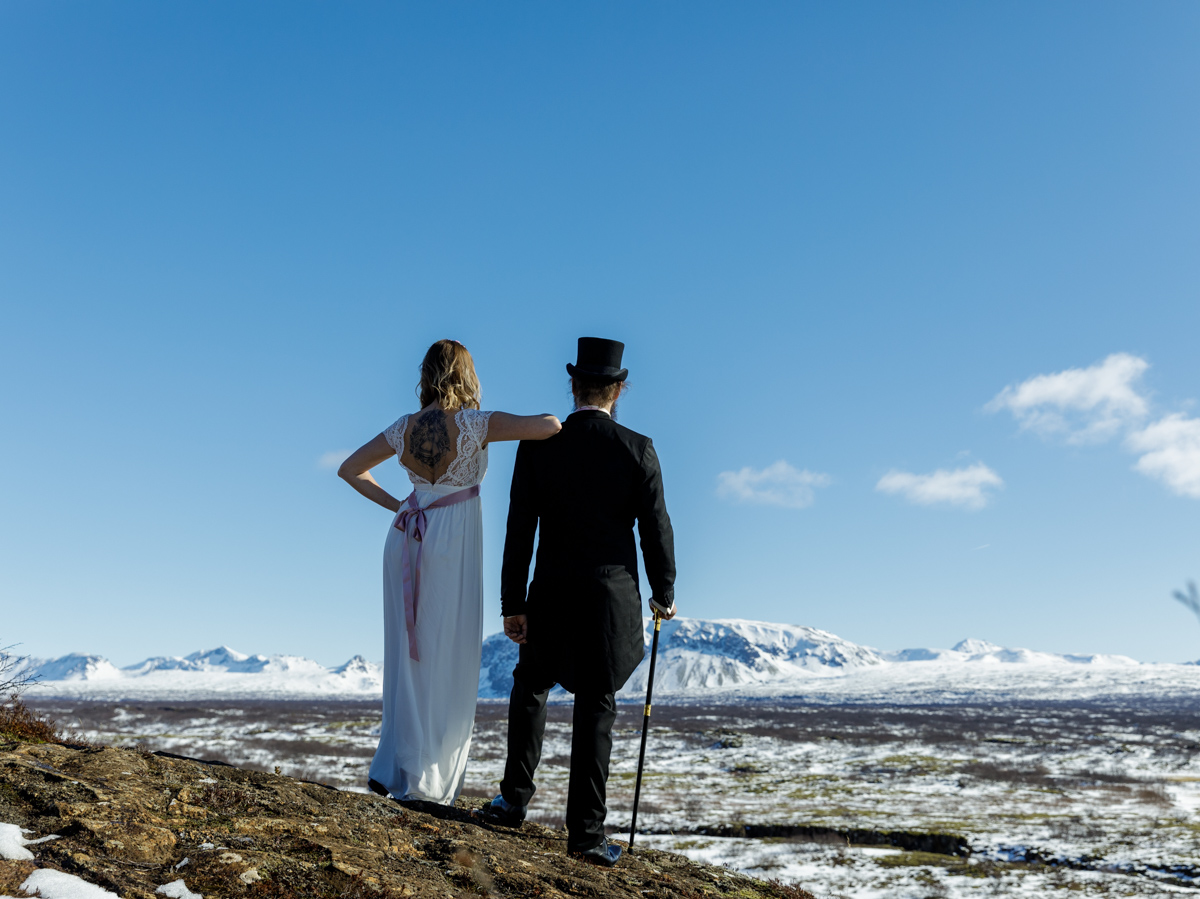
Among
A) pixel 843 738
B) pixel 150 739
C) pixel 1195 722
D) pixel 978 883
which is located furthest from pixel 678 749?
pixel 1195 722

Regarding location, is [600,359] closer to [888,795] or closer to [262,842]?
[262,842]

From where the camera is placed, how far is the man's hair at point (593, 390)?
4.93 metres

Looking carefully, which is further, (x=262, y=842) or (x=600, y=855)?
(x=600, y=855)

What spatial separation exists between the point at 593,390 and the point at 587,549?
0.91m

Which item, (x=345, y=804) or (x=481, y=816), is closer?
(x=345, y=804)

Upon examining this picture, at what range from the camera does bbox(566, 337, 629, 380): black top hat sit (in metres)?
4.89

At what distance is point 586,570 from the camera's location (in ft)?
15.3

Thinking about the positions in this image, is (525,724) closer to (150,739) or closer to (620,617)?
(620,617)

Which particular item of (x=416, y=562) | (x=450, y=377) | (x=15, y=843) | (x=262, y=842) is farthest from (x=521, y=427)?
→ (x=15, y=843)

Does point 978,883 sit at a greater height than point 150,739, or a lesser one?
greater

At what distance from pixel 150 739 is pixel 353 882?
2406 inches

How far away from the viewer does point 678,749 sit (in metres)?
52.6

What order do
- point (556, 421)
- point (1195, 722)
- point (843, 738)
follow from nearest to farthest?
1. point (556, 421)
2. point (843, 738)
3. point (1195, 722)

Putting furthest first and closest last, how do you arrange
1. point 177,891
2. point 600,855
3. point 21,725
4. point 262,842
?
point 21,725 < point 600,855 < point 262,842 < point 177,891
